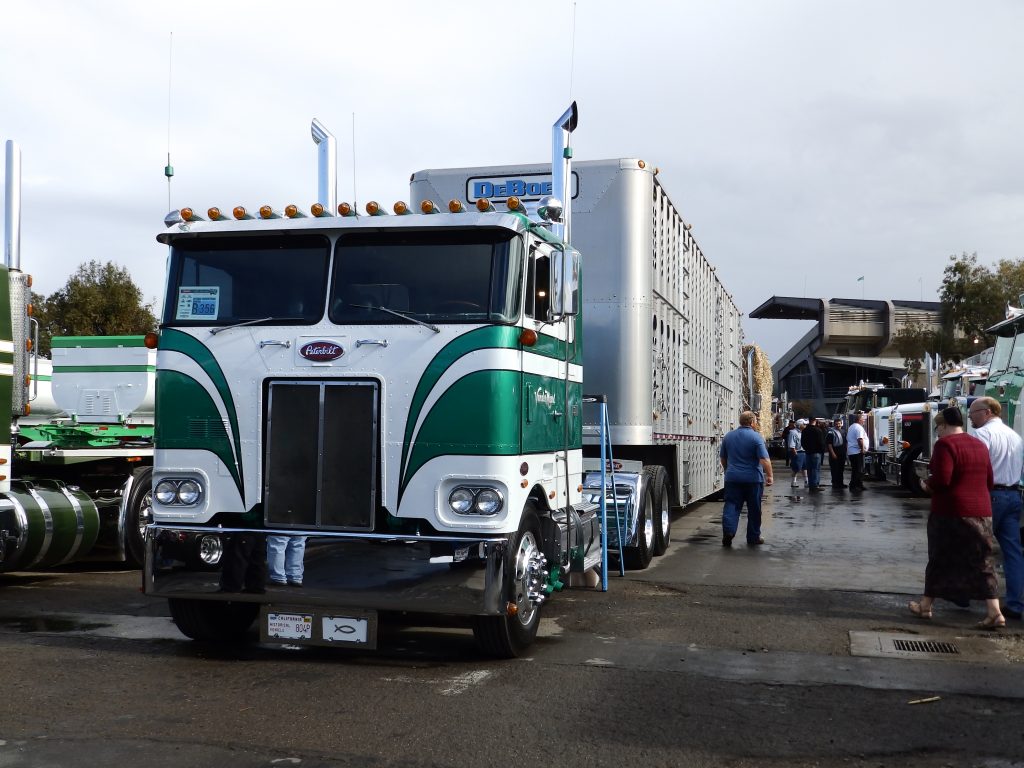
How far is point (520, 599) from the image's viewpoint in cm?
682

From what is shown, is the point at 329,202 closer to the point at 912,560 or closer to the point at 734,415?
the point at 912,560

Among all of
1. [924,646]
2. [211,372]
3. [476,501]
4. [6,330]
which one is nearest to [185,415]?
[211,372]

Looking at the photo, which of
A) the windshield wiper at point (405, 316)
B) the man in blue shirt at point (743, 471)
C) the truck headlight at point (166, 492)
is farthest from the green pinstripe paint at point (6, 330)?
the man in blue shirt at point (743, 471)

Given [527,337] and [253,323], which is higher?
[253,323]

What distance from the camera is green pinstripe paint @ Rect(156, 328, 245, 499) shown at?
679 centimetres

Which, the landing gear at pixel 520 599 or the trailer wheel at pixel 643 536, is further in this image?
the trailer wheel at pixel 643 536

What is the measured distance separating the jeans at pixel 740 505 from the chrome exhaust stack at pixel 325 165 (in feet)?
22.9

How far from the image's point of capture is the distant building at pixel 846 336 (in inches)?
3019

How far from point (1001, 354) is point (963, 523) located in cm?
767

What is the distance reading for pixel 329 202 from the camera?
8594 millimetres

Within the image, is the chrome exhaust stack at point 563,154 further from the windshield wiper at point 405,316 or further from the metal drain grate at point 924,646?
the metal drain grate at point 924,646

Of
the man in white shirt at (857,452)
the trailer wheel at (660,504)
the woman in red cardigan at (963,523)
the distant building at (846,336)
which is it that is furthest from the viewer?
the distant building at (846,336)

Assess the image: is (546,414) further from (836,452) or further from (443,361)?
(836,452)

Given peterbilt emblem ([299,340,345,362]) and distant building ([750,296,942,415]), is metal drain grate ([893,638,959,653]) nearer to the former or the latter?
peterbilt emblem ([299,340,345,362])
